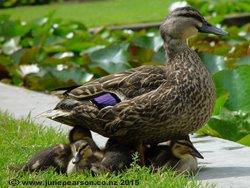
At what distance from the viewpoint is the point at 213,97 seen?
6.68m

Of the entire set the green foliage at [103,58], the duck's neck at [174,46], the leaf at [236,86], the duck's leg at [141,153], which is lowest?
the green foliage at [103,58]

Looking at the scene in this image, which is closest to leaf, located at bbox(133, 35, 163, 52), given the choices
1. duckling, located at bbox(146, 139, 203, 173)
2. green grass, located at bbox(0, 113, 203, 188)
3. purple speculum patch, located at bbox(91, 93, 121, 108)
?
green grass, located at bbox(0, 113, 203, 188)

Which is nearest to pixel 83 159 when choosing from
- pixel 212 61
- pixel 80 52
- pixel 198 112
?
pixel 198 112

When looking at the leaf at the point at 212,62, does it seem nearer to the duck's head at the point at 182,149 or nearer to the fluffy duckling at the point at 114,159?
the fluffy duckling at the point at 114,159

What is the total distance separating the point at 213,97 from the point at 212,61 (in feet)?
8.22

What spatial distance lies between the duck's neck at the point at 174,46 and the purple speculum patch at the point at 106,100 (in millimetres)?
508

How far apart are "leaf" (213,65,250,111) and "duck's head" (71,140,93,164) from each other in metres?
1.84

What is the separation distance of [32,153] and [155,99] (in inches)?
42.3

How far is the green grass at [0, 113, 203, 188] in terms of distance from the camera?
5.98 metres

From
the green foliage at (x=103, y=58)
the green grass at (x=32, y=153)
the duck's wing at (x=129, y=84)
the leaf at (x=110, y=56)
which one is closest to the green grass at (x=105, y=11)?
the green foliage at (x=103, y=58)

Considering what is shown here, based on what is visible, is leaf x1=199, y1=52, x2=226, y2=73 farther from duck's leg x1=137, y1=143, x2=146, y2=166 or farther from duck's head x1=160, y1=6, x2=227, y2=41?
duck's leg x1=137, y1=143, x2=146, y2=166

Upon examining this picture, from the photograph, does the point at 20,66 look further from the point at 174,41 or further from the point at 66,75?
the point at 174,41

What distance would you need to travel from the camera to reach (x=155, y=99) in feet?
21.4

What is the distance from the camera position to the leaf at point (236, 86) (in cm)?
790
